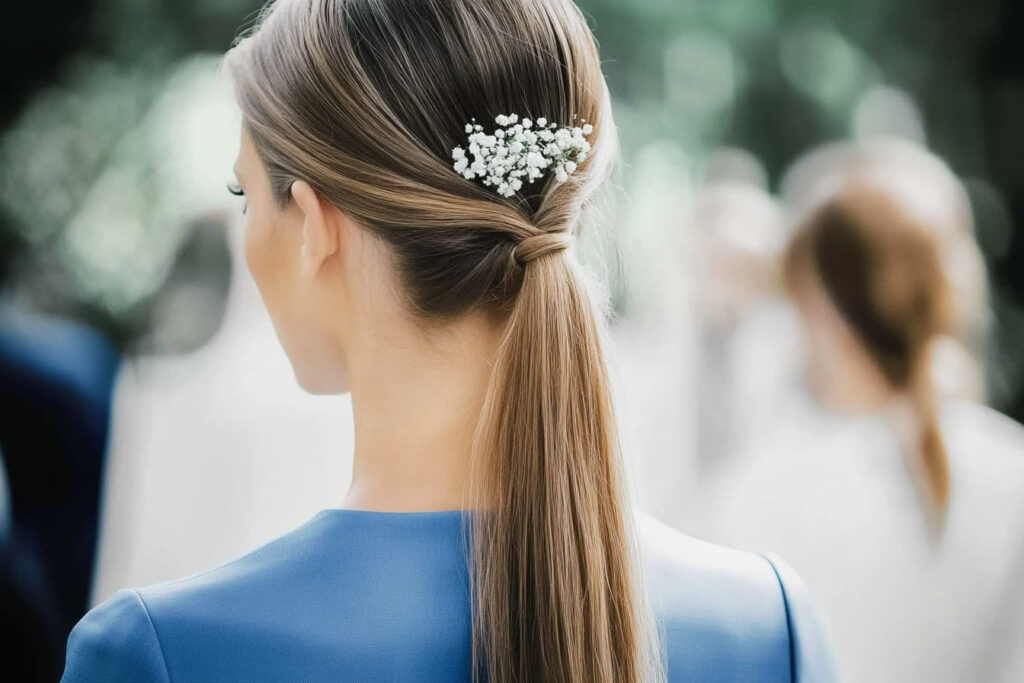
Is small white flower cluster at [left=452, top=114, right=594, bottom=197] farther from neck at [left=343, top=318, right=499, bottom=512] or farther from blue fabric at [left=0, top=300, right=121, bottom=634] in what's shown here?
blue fabric at [left=0, top=300, right=121, bottom=634]

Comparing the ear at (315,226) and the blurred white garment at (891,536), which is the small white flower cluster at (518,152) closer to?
the ear at (315,226)

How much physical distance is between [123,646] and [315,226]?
271 millimetres

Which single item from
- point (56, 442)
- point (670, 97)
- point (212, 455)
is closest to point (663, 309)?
point (670, 97)

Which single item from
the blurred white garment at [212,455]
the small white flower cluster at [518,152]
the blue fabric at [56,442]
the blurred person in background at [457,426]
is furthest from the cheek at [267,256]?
the blue fabric at [56,442]

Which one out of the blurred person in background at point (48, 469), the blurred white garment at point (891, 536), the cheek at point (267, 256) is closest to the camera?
the cheek at point (267, 256)

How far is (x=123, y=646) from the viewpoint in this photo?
514 millimetres

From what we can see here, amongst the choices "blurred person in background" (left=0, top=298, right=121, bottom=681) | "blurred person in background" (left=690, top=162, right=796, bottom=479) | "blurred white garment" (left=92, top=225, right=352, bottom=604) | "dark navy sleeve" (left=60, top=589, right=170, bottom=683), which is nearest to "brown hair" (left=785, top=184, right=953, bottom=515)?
"blurred person in background" (left=690, top=162, right=796, bottom=479)

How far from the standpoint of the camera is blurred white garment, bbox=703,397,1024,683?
1341 millimetres

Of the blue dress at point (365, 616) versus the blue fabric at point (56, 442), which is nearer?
the blue dress at point (365, 616)

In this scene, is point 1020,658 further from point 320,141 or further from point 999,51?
point 320,141

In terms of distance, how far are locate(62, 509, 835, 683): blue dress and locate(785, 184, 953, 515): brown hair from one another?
866 mm

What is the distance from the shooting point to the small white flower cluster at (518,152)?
22.0 inches

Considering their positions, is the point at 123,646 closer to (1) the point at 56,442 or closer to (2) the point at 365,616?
(2) the point at 365,616

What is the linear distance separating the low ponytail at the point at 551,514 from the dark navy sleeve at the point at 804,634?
104mm
